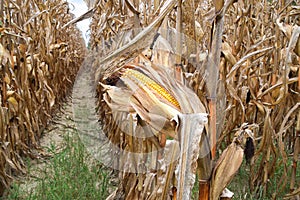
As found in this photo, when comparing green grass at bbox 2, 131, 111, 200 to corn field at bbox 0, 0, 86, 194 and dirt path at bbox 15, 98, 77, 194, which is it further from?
corn field at bbox 0, 0, 86, 194

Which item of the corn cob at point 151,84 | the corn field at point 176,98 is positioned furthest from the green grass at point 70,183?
the corn cob at point 151,84

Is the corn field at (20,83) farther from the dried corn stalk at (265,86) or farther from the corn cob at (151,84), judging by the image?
the corn cob at (151,84)

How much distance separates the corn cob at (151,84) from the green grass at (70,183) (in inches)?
58.3

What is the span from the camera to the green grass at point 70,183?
2.19 metres

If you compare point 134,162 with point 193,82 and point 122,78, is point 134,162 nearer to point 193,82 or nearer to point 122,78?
point 193,82

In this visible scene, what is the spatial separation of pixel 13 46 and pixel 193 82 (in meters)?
1.76

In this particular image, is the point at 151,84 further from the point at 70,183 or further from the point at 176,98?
the point at 70,183

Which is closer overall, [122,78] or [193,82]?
[122,78]

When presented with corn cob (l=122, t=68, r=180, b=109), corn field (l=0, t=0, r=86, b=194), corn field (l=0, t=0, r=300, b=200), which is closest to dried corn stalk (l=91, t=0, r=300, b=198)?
corn field (l=0, t=0, r=300, b=200)

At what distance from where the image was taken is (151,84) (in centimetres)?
78

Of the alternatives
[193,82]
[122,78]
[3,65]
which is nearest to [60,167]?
[3,65]

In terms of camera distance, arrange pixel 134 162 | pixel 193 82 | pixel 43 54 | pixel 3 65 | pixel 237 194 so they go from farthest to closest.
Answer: pixel 43 54 → pixel 3 65 → pixel 237 194 → pixel 134 162 → pixel 193 82

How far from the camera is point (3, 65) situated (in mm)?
2404

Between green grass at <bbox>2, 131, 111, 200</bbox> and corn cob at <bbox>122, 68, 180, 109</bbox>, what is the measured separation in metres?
1.48
